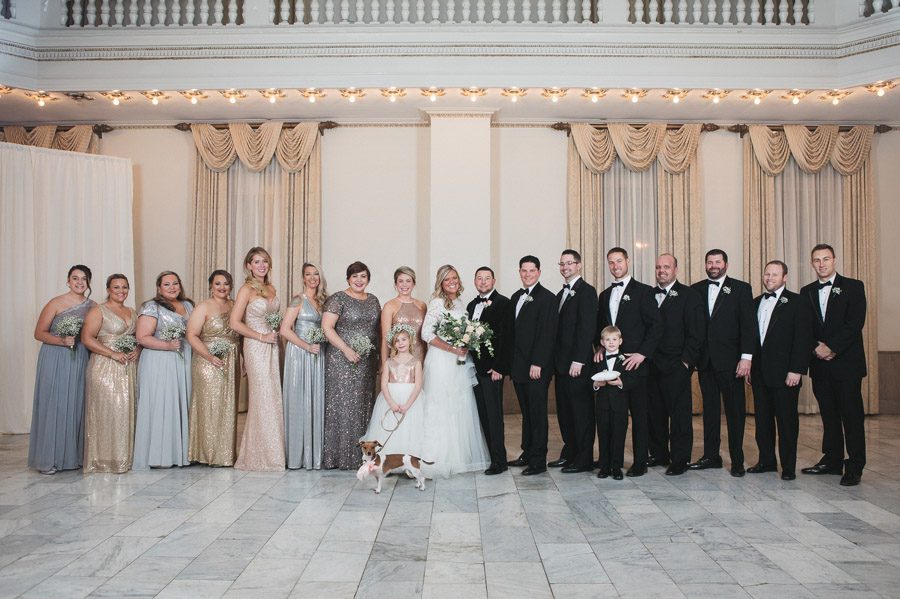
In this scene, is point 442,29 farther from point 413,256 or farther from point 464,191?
point 413,256

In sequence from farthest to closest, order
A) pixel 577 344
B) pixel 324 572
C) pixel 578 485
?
1. pixel 577 344
2. pixel 578 485
3. pixel 324 572

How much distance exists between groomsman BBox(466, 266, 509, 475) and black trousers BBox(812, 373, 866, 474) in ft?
8.68

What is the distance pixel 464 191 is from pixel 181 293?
3.91 m

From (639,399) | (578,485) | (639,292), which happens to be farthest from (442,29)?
(578,485)

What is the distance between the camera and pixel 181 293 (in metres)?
6.85

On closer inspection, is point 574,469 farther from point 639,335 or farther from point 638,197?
point 638,197

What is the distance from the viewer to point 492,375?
616 cm

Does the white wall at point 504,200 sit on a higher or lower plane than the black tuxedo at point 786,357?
higher

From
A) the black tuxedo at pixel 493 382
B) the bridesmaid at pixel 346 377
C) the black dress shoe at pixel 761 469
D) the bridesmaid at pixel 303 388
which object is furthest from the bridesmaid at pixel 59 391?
the black dress shoe at pixel 761 469

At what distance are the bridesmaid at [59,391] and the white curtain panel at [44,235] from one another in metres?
2.37

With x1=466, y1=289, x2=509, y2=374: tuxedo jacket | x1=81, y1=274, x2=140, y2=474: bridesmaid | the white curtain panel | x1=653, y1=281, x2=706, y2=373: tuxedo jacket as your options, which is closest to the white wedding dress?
x1=466, y1=289, x2=509, y2=374: tuxedo jacket

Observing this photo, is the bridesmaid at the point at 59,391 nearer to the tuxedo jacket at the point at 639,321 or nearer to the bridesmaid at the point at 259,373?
the bridesmaid at the point at 259,373

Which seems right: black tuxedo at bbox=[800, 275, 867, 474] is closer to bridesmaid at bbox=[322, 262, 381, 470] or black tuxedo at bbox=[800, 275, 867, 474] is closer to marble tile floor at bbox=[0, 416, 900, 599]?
marble tile floor at bbox=[0, 416, 900, 599]

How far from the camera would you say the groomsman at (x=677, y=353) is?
6.13m
